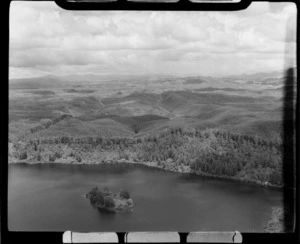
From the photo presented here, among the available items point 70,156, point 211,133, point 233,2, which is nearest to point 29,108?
point 70,156

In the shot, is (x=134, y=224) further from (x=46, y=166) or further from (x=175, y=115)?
(x=175, y=115)

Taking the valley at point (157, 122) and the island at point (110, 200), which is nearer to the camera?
the island at point (110, 200)

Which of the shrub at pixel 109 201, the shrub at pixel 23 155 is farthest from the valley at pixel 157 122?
the shrub at pixel 109 201

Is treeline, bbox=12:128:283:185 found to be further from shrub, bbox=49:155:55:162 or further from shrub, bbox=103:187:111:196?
shrub, bbox=103:187:111:196

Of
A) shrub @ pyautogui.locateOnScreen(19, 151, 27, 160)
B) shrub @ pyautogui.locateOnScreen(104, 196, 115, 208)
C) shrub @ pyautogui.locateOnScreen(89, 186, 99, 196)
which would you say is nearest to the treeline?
shrub @ pyautogui.locateOnScreen(19, 151, 27, 160)

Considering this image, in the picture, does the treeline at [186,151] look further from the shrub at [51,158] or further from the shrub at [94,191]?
the shrub at [94,191]
